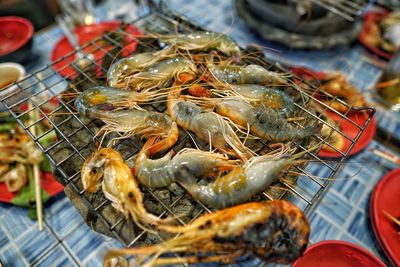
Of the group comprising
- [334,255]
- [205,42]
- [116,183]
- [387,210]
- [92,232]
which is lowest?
[92,232]

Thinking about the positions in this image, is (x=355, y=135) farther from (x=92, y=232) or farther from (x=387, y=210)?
(x=92, y=232)

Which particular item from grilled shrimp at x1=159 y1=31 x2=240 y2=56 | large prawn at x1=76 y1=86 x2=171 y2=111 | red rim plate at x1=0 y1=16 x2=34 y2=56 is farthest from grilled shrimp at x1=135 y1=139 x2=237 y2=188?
red rim plate at x1=0 y1=16 x2=34 y2=56

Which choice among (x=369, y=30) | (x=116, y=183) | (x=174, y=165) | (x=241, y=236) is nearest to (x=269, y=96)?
(x=174, y=165)

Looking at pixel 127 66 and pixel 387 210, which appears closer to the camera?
pixel 127 66

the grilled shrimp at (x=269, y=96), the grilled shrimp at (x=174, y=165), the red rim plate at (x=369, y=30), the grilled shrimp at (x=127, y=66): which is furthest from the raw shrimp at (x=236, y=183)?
the red rim plate at (x=369, y=30)

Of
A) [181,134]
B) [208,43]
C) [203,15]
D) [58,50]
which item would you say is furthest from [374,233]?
[58,50]

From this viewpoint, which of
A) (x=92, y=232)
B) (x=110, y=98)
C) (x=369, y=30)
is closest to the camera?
(x=110, y=98)

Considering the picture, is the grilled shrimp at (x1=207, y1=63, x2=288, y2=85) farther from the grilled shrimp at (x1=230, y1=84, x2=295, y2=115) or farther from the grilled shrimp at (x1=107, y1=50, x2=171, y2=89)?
the grilled shrimp at (x1=107, y1=50, x2=171, y2=89)
